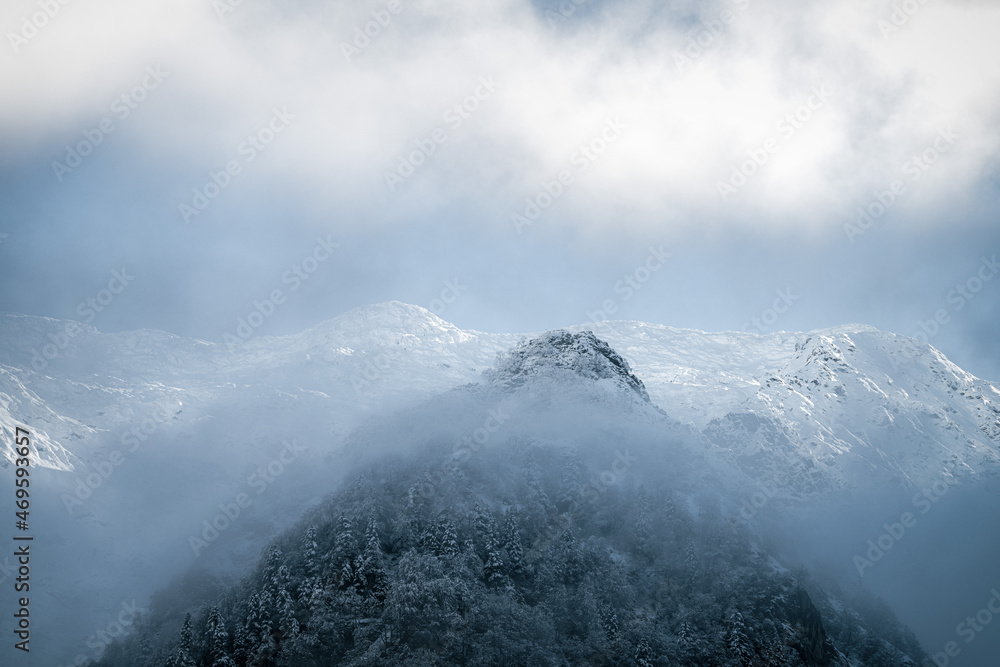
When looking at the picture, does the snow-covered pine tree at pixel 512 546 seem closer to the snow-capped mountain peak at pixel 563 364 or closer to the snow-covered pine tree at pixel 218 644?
the snow-capped mountain peak at pixel 563 364

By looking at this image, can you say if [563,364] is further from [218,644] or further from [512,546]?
[218,644]

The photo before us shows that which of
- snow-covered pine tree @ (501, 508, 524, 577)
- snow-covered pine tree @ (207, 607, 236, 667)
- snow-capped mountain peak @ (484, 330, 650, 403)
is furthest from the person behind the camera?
snow-capped mountain peak @ (484, 330, 650, 403)

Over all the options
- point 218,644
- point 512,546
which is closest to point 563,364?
point 512,546

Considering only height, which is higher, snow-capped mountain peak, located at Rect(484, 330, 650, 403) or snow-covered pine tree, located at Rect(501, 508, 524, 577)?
snow-capped mountain peak, located at Rect(484, 330, 650, 403)

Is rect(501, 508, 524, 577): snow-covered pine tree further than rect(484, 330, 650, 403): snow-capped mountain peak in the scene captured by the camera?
No

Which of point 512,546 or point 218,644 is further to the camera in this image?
point 512,546

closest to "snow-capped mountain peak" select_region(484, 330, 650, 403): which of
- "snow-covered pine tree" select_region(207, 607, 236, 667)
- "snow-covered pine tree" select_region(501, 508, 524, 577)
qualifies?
"snow-covered pine tree" select_region(501, 508, 524, 577)

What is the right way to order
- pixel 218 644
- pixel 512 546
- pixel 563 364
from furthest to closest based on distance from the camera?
pixel 563 364, pixel 512 546, pixel 218 644

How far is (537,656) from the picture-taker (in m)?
78.1

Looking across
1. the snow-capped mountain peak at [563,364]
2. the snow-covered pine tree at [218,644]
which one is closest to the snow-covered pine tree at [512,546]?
the snow-capped mountain peak at [563,364]

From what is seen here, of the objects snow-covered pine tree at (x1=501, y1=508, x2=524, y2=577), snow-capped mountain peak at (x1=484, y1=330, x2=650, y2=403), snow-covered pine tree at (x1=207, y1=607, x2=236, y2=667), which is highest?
snow-capped mountain peak at (x1=484, y1=330, x2=650, y2=403)

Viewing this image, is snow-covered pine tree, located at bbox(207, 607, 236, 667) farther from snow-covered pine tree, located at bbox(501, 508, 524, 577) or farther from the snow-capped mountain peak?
the snow-capped mountain peak

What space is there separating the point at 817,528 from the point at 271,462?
518 feet

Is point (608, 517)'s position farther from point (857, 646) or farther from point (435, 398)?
point (435, 398)
